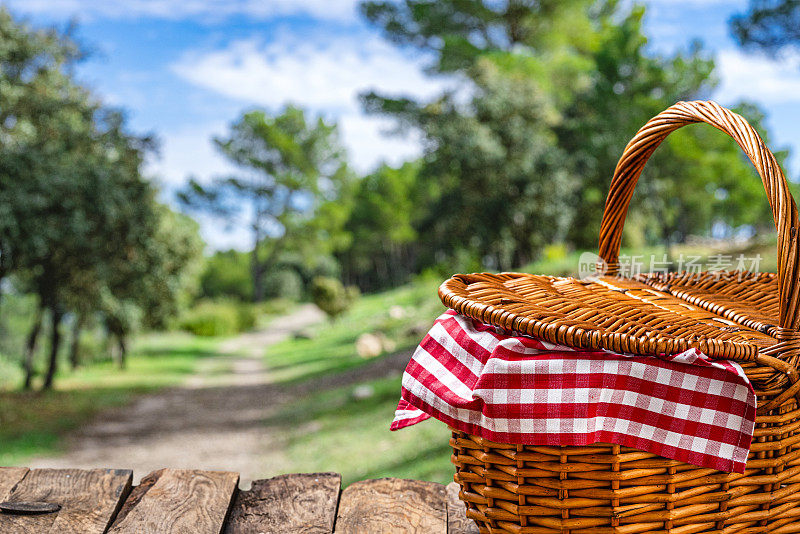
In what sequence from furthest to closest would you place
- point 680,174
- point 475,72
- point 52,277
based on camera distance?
point 475,72, point 680,174, point 52,277

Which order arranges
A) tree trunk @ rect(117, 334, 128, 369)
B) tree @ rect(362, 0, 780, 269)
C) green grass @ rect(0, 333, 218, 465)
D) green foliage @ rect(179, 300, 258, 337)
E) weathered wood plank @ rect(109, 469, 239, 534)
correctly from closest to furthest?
weathered wood plank @ rect(109, 469, 239, 534)
green grass @ rect(0, 333, 218, 465)
tree @ rect(362, 0, 780, 269)
tree trunk @ rect(117, 334, 128, 369)
green foliage @ rect(179, 300, 258, 337)

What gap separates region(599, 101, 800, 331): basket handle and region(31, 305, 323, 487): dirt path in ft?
15.9

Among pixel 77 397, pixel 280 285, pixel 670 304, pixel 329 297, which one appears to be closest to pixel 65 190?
pixel 77 397

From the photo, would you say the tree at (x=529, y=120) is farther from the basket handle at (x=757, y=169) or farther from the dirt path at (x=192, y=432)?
the basket handle at (x=757, y=169)

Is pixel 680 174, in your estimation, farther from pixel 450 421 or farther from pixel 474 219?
pixel 450 421

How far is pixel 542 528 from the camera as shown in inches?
41.0

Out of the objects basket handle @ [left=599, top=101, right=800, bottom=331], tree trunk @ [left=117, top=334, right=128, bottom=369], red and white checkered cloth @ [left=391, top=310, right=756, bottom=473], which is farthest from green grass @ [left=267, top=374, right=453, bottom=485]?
tree trunk @ [left=117, top=334, right=128, bottom=369]

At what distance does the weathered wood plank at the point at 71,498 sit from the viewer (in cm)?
146

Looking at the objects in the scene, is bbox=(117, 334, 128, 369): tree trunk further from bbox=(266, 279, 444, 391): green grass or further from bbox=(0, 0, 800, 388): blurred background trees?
bbox=(266, 279, 444, 391): green grass

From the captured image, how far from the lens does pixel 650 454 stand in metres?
→ 0.98

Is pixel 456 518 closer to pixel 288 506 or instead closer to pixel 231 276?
pixel 288 506

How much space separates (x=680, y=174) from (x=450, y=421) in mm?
12021

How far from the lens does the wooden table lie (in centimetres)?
145

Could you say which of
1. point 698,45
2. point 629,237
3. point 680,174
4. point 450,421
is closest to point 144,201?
point 450,421
